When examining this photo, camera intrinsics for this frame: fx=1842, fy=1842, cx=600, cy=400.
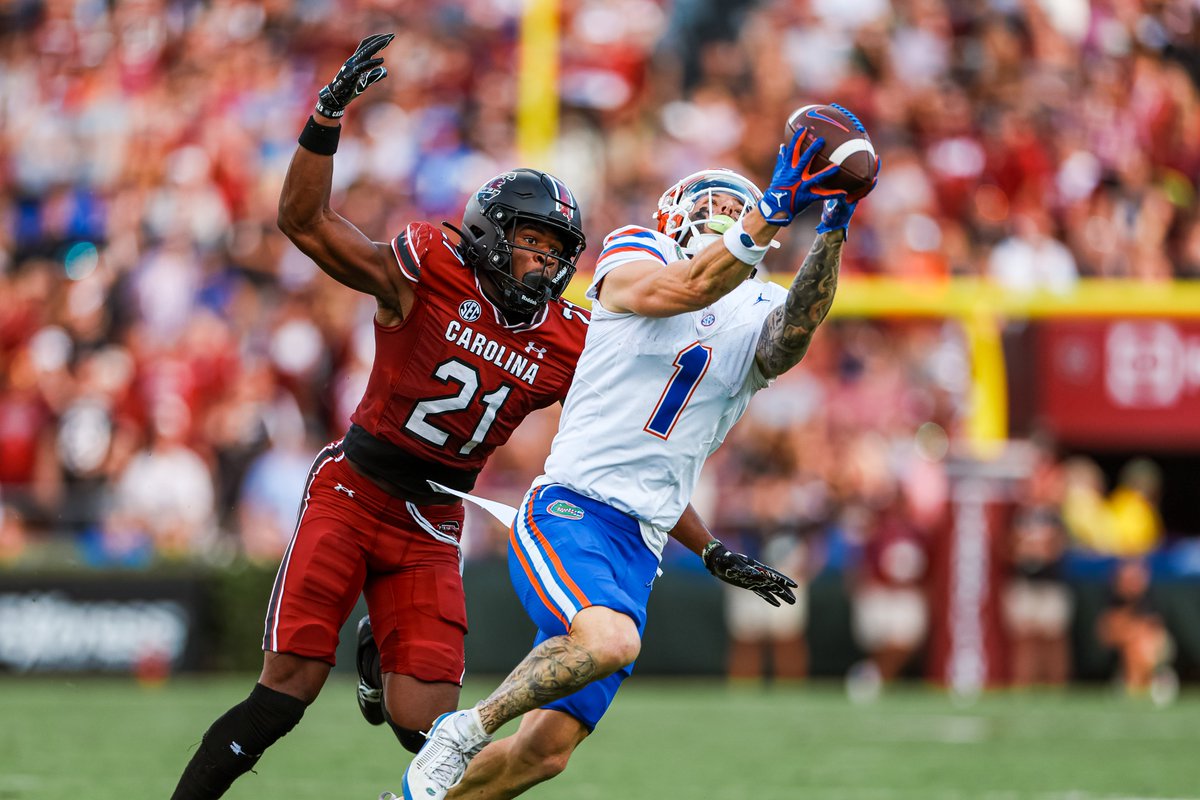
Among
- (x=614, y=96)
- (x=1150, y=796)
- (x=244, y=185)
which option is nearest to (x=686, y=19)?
(x=614, y=96)

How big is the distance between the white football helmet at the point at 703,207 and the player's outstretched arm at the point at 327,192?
899mm

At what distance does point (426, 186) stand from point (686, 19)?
2998mm

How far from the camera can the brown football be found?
185 inches

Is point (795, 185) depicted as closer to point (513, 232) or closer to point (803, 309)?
point (803, 309)

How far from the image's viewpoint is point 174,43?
16.2 metres

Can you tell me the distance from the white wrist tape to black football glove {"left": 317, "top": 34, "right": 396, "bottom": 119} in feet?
3.91

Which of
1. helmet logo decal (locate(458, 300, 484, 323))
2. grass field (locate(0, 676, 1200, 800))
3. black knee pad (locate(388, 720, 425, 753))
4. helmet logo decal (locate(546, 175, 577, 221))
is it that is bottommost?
grass field (locate(0, 676, 1200, 800))

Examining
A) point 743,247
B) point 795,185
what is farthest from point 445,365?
point 795,185

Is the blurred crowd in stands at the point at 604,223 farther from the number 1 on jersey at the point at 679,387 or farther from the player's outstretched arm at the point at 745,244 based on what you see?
the player's outstretched arm at the point at 745,244

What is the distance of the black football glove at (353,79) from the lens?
5.25 meters

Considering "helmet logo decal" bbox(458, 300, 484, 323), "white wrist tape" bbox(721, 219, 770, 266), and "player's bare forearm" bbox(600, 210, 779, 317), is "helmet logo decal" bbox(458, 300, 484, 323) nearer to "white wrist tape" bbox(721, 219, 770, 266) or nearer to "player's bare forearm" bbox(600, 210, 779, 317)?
"player's bare forearm" bbox(600, 210, 779, 317)

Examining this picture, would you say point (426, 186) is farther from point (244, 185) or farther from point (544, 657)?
point (544, 657)

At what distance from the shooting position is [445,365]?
555 cm

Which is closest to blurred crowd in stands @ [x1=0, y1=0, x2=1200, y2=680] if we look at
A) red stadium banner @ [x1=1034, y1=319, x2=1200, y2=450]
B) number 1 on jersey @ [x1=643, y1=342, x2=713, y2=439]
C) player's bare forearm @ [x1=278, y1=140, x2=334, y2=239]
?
red stadium banner @ [x1=1034, y1=319, x2=1200, y2=450]
